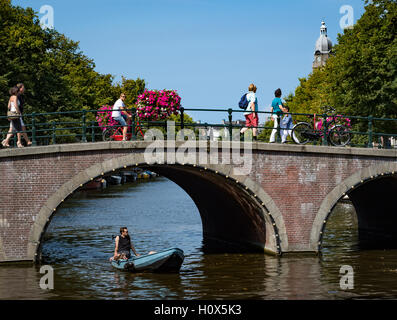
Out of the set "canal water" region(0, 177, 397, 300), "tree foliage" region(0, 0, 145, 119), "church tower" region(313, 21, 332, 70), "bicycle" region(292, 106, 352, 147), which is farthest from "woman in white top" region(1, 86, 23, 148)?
"church tower" region(313, 21, 332, 70)

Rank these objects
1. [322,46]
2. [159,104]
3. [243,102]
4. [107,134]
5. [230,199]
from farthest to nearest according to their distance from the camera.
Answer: [322,46] < [230,199] < [159,104] < [243,102] < [107,134]

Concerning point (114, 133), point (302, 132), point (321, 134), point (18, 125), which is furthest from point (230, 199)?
point (18, 125)

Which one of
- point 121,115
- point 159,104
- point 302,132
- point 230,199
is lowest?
point 230,199

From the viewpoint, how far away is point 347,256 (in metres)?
22.0

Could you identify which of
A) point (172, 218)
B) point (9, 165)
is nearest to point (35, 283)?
point (9, 165)

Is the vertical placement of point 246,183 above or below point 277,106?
below

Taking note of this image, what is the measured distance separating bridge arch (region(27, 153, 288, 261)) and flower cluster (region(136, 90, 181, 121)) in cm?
249

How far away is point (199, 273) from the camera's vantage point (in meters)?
19.3

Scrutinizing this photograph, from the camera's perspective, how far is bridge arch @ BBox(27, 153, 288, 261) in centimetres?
1923

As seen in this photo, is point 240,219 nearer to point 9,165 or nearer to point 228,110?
point 228,110

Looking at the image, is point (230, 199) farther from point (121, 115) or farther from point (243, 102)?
Answer: point (121, 115)

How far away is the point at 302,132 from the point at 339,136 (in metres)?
1.26
